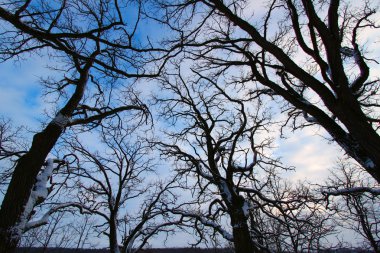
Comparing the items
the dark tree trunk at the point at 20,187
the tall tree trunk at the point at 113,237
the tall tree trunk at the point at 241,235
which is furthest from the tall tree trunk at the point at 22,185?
the tall tree trunk at the point at 113,237

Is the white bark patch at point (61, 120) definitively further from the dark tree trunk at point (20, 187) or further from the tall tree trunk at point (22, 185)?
the dark tree trunk at point (20, 187)

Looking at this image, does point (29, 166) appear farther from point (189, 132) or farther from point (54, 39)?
point (189, 132)

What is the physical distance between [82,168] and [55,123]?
7.65m

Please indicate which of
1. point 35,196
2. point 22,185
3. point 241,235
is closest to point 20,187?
point 22,185

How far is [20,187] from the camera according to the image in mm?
4520

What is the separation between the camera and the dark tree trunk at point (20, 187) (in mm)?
4164

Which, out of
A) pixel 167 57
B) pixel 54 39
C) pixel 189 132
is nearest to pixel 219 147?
pixel 189 132

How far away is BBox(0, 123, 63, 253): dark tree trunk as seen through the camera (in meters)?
4.16

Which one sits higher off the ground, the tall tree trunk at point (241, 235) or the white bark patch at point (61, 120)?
the white bark patch at point (61, 120)

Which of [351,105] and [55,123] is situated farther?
[55,123]

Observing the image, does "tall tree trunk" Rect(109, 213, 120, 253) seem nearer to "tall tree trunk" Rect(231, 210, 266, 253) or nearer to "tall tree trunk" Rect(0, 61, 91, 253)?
"tall tree trunk" Rect(231, 210, 266, 253)

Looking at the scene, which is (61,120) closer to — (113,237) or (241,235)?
(241,235)

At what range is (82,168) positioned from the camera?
1245 cm

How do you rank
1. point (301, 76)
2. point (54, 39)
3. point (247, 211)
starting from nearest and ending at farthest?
1. point (54, 39)
2. point (301, 76)
3. point (247, 211)
